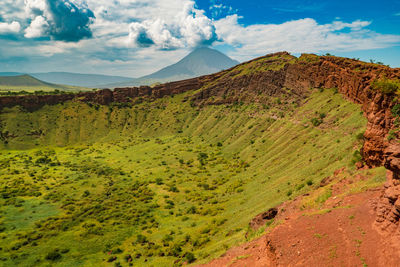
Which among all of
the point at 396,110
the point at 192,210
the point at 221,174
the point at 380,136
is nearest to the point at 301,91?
the point at 221,174

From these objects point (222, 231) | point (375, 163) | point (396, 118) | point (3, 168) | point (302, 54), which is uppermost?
point (302, 54)

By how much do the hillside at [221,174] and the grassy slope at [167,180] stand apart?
389mm

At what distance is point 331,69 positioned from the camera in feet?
237

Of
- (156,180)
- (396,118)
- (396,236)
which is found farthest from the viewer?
(156,180)

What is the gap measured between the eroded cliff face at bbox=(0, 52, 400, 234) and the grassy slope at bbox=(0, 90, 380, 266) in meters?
6.29

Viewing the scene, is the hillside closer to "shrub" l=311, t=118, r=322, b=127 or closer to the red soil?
the red soil

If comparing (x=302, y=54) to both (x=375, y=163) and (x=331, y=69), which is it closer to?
(x=331, y=69)

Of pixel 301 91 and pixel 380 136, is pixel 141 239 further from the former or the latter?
pixel 301 91

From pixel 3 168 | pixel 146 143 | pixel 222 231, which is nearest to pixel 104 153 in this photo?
pixel 146 143

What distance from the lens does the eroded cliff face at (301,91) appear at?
1684cm

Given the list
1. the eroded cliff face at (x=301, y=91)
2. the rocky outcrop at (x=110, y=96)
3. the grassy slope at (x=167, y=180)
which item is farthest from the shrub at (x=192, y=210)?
A: the rocky outcrop at (x=110, y=96)

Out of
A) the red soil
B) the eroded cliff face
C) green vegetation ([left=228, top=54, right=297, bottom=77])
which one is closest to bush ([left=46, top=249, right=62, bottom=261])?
the red soil

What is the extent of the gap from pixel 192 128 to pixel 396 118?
101797 mm

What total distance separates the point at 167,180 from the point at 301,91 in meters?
59.4
